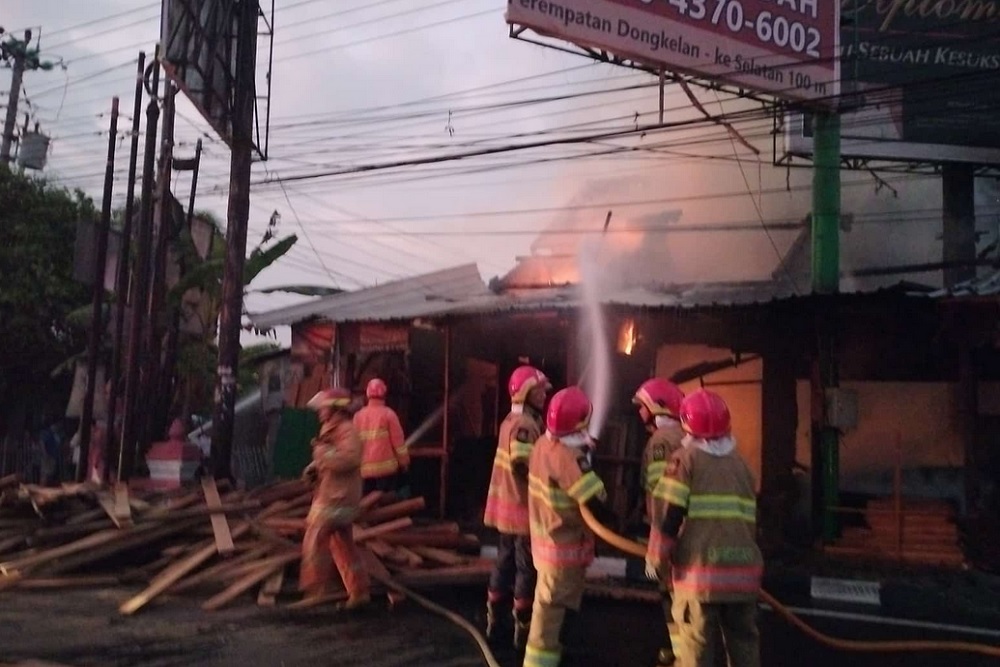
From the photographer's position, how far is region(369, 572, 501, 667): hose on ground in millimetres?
6700

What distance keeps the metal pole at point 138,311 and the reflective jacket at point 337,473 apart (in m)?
6.20

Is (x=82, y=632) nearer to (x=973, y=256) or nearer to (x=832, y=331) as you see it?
(x=832, y=331)

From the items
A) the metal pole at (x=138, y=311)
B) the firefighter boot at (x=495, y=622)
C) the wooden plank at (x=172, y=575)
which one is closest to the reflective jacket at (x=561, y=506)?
the firefighter boot at (x=495, y=622)

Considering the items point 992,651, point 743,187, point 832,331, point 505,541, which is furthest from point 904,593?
point 743,187

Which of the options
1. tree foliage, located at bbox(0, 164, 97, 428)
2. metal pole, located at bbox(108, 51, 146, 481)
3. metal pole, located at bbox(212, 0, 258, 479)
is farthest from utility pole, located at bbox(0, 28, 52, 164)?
metal pole, located at bbox(212, 0, 258, 479)

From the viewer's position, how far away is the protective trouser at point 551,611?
6039mm

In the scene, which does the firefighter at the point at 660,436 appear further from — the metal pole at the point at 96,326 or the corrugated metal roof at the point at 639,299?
the metal pole at the point at 96,326

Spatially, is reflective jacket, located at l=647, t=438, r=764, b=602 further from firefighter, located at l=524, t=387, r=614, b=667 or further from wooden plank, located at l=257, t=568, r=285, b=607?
wooden plank, located at l=257, t=568, r=285, b=607

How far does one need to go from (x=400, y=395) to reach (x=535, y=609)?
914cm

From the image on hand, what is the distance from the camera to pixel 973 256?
17859mm

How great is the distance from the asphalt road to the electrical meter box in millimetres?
3565

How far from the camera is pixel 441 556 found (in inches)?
382

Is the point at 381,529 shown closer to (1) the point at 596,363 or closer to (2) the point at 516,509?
(2) the point at 516,509

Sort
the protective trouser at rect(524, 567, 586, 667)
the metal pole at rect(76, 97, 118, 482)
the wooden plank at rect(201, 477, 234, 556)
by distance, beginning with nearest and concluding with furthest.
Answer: the protective trouser at rect(524, 567, 586, 667) → the wooden plank at rect(201, 477, 234, 556) → the metal pole at rect(76, 97, 118, 482)
